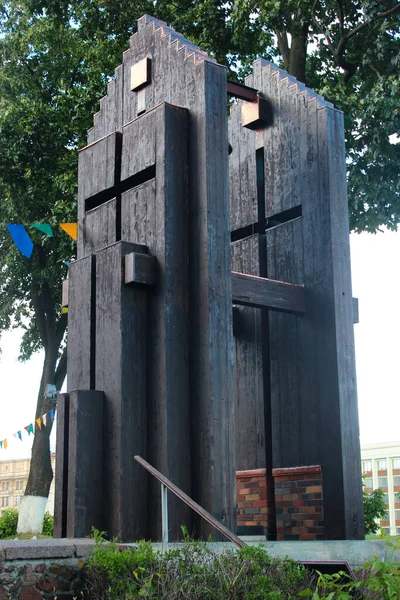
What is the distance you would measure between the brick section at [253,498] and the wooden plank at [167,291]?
1.89 meters

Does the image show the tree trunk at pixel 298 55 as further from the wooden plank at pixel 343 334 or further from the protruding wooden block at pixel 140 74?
the protruding wooden block at pixel 140 74

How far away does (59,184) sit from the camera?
17.1 metres

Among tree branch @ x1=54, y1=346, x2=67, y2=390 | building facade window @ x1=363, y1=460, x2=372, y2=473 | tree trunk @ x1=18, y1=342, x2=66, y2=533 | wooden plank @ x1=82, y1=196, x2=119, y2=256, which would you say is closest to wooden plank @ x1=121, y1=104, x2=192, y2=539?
wooden plank @ x1=82, y1=196, x2=119, y2=256

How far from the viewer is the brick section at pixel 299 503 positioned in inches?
332

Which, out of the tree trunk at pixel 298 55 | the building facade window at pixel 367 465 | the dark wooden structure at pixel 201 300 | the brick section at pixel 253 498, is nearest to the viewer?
the dark wooden structure at pixel 201 300

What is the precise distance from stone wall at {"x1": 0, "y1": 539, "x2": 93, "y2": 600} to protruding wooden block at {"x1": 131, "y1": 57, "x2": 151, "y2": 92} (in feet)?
16.1

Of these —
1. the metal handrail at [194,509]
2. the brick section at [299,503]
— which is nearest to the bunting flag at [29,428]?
the brick section at [299,503]

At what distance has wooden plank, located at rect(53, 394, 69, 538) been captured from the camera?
7.41 meters

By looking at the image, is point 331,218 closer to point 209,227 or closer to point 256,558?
point 209,227

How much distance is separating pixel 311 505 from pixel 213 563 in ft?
9.25

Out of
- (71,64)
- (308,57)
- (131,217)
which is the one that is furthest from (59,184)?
(131,217)

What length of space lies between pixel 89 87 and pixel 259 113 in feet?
28.2

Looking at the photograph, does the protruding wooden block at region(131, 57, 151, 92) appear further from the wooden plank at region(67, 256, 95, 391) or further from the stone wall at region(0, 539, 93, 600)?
the stone wall at region(0, 539, 93, 600)

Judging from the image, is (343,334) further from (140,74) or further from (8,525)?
(8,525)
